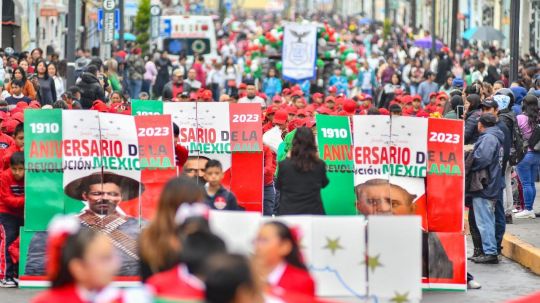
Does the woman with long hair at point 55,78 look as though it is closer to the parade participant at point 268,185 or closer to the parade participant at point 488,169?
the parade participant at point 268,185

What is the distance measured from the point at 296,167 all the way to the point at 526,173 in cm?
749

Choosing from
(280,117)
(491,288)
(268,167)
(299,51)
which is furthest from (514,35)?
(299,51)

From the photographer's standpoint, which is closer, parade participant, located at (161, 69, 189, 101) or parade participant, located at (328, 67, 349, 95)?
parade participant, located at (161, 69, 189, 101)

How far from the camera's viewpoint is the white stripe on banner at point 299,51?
3791 centimetres

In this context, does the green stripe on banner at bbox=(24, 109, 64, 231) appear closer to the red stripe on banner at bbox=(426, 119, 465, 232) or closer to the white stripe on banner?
the red stripe on banner at bbox=(426, 119, 465, 232)

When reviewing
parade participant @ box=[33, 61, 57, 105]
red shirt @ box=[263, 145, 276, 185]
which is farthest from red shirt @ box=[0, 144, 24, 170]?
parade participant @ box=[33, 61, 57, 105]

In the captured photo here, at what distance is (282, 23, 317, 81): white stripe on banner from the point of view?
1492 inches

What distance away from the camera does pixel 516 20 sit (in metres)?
25.4

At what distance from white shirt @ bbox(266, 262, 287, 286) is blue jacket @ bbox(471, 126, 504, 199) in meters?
7.87

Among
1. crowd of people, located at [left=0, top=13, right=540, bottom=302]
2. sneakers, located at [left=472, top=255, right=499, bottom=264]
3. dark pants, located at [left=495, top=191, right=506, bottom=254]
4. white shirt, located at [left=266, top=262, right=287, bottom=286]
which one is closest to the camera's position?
crowd of people, located at [left=0, top=13, right=540, bottom=302]

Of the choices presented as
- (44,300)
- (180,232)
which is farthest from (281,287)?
(44,300)

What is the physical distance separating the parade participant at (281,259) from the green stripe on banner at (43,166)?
6.11 meters

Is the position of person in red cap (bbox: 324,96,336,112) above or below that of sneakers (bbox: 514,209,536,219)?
above

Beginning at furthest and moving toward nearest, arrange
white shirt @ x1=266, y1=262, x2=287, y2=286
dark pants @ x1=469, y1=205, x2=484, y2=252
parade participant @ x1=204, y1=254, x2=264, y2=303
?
dark pants @ x1=469, y1=205, x2=484, y2=252
white shirt @ x1=266, y1=262, x2=287, y2=286
parade participant @ x1=204, y1=254, x2=264, y2=303
